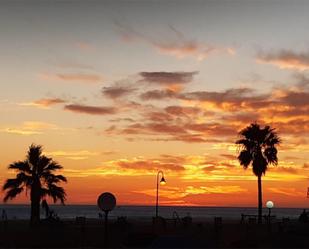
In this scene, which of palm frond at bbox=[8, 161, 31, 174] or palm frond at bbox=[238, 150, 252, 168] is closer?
palm frond at bbox=[8, 161, 31, 174]

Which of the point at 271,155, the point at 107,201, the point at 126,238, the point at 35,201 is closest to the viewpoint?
the point at 107,201

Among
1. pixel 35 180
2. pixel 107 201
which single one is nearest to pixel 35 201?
pixel 35 180

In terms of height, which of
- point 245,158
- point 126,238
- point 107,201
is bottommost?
point 126,238

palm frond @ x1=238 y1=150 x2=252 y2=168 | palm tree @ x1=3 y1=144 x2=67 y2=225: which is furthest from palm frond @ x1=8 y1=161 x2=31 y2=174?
palm frond @ x1=238 y1=150 x2=252 y2=168

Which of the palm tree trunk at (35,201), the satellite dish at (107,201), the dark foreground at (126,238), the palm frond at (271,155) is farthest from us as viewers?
the palm frond at (271,155)

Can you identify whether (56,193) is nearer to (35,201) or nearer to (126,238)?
(35,201)

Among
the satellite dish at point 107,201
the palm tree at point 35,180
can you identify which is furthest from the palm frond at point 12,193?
the satellite dish at point 107,201

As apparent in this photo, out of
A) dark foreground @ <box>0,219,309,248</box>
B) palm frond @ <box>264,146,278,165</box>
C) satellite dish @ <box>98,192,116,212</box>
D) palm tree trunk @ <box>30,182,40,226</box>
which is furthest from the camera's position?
palm frond @ <box>264,146,278,165</box>

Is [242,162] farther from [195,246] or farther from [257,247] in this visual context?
[195,246]

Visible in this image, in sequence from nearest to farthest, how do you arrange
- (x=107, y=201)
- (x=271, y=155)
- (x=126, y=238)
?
(x=107, y=201) < (x=126, y=238) < (x=271, y=155)

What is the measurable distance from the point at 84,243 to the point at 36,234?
6877mm

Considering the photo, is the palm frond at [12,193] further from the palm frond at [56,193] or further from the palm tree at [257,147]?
the palm tree at [257,147]

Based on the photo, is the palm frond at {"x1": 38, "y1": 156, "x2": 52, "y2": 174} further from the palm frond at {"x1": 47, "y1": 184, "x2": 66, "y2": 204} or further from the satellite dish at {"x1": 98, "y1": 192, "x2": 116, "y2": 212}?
the satellite dish at {"x1": 98, "y1": 192, "x2": 116, "y2": 212}

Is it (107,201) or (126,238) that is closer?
(107,201)
